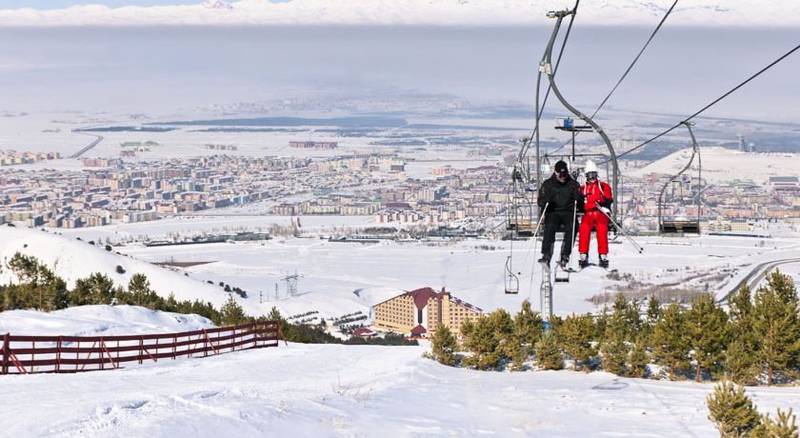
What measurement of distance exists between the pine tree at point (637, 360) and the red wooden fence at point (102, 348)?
8.17 metres

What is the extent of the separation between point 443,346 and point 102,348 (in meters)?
6.81

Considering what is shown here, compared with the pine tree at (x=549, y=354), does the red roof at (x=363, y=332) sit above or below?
below

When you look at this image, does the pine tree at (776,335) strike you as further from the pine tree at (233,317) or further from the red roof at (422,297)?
the red roof at (422,297)

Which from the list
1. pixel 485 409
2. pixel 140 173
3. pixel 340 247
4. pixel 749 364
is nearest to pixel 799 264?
pixel 340 247

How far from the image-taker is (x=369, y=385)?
64.7ft

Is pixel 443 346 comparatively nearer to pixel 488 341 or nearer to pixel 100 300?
pixel 488 341

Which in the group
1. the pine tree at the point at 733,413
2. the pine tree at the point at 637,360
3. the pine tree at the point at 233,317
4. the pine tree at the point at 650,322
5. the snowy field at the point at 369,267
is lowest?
the snowy field at the point at 369,267

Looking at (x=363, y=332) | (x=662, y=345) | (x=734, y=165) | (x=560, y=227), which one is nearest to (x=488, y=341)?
(x=662, y=345)

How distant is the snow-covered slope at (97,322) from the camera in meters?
25.6

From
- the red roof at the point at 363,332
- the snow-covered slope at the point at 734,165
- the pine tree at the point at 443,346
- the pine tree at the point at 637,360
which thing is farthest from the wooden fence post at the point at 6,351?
the snow-covered slope at the point at 734,165

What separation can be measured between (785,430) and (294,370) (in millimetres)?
12169

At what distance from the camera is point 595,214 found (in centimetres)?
1736

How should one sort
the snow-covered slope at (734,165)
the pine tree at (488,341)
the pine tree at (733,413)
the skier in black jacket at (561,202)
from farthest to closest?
the snow-covered slope at (734,165) < the pine tree at (488,341) < the skier in black jacket at (561,202) < the pine tree at (733,413)

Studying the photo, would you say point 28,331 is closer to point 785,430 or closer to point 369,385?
point 369,385
